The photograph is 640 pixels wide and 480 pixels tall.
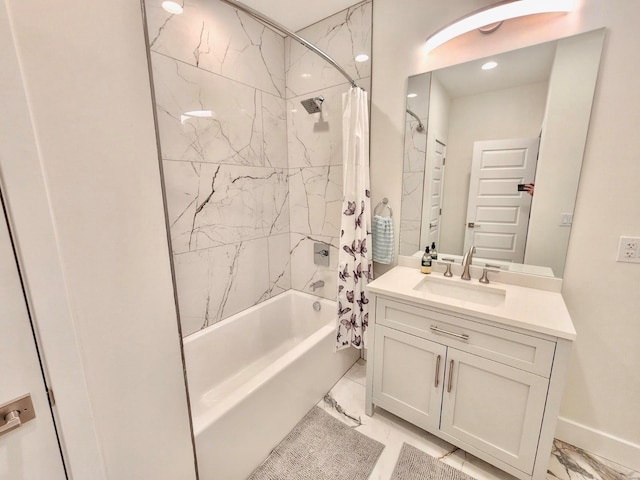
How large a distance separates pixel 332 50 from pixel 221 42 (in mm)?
791

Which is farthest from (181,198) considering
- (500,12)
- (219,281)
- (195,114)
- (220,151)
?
(500,12)

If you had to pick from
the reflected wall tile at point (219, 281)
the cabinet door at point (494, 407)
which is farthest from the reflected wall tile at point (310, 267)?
the cabinet door at point (494, 407)

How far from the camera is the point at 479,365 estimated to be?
4.28 feet

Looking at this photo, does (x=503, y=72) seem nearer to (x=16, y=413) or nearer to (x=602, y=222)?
(x=602, y=222)

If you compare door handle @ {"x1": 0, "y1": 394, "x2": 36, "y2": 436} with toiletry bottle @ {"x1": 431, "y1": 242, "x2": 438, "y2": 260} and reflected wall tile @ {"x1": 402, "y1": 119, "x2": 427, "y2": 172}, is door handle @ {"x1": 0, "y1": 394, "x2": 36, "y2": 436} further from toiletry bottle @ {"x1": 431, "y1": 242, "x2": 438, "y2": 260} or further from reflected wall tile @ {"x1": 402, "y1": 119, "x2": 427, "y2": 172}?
reflected wall tile @ {"x1": 402, "y1": 119, "x2": 427, "y2": 172}

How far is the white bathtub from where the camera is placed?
126 centimetres

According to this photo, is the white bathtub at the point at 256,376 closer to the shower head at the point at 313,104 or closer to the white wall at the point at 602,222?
the white wall at the point at 602,222

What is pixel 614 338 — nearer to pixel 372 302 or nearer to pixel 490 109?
pixel 372 302

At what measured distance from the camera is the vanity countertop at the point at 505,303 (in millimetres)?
1154

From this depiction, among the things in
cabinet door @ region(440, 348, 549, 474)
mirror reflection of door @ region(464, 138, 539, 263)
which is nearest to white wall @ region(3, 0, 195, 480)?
cabinet door @ region(440, 348, 549, 474)

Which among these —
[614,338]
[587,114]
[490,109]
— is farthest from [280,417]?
[587,114]

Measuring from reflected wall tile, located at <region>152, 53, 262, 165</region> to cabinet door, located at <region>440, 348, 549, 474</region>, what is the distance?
6.05 feet

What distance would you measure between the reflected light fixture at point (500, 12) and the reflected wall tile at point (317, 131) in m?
0.61

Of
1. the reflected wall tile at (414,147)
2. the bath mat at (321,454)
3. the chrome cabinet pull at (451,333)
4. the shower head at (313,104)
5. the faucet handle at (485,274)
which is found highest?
the shower head at (313,104)
